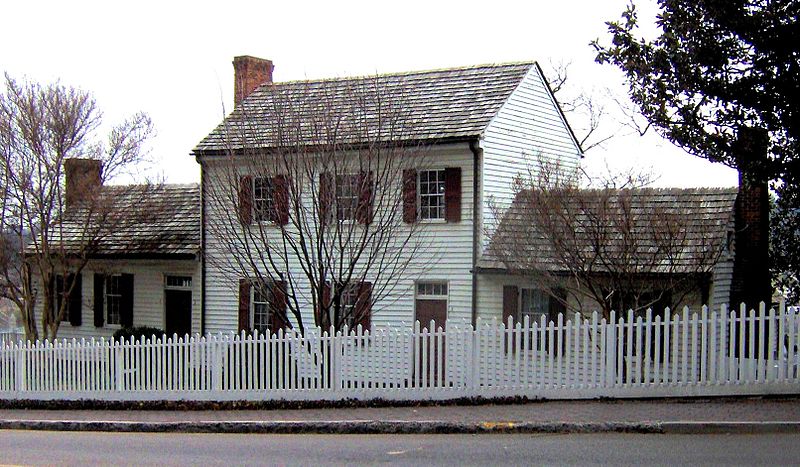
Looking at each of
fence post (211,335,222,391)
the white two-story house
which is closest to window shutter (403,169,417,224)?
the white two-story house

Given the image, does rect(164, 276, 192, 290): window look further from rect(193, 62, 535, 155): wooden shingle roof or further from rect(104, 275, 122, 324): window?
rect(193, 62, 535, 155): wooden shingle roof

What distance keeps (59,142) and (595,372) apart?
15.3 m

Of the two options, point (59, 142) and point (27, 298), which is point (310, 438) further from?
point (27, 298)

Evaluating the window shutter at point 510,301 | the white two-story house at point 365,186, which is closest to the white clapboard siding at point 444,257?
the white two-story house at point 365,186

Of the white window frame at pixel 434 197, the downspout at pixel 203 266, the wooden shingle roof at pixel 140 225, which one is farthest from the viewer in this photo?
the wooden shingle roof at pixel 140 225

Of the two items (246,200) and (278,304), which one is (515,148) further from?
(246,200)

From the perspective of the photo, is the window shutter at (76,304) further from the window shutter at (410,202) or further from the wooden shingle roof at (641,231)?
the wooden shingle roof at (641,231)

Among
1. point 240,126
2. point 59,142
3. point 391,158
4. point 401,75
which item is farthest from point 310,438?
point 59,142

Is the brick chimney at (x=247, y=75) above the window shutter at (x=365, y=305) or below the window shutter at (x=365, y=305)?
above

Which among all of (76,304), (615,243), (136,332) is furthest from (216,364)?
(76,304)

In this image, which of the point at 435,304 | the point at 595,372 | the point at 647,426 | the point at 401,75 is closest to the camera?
the point at 647,426

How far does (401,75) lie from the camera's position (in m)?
23.6

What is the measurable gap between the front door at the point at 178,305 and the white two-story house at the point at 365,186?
1.12 m

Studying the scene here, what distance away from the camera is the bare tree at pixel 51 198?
23.9 m
